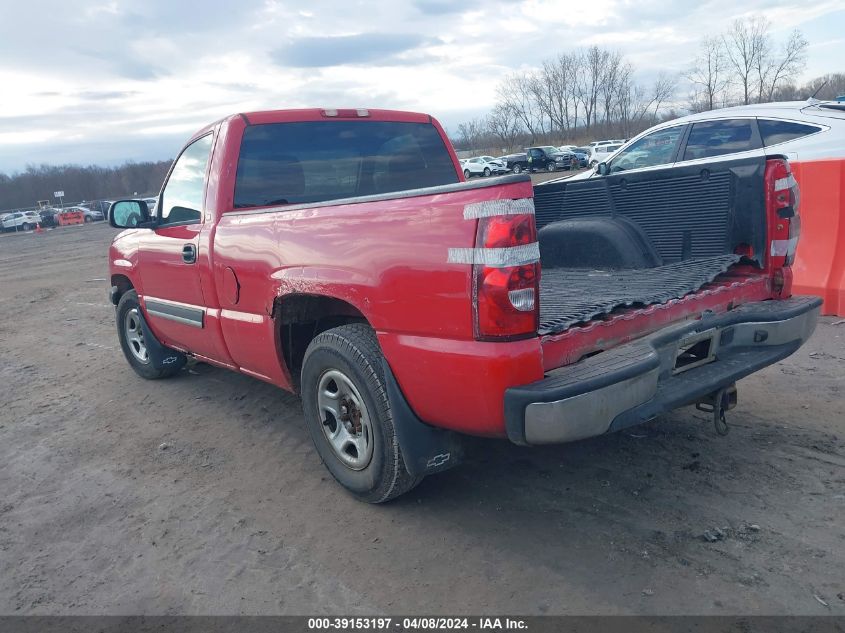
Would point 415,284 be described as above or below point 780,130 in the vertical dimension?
below

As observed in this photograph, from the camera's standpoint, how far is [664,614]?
2533 mm

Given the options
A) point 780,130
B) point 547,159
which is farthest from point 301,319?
point 547,159

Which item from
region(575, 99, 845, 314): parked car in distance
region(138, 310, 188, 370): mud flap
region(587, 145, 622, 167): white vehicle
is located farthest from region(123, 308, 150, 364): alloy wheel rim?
region(587, 145, 622, 167): white vehicle

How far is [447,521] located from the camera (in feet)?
11.0

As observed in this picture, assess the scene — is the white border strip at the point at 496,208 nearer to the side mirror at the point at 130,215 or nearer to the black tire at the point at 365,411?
the black tire at the point at 365,411

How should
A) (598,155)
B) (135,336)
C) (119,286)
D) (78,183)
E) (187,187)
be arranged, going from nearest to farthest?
(187,187), (135,336), (119,286), (598,155), (78,183)

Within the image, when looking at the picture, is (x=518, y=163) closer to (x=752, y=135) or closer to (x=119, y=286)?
(x=752, y=135)

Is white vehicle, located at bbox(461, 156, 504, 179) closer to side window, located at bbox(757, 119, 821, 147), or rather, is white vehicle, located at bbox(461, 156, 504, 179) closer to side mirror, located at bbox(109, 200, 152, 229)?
side window, located at bbox(757, 119, 821, 147)

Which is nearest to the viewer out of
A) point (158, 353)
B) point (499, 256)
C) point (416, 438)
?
point (499, 256)

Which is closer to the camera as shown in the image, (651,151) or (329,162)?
(329,162)

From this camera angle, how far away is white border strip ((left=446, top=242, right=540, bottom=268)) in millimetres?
2564

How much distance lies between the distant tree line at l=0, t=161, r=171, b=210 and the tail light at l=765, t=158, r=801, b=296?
91340mm

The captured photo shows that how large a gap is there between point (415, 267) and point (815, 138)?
21.3 ft

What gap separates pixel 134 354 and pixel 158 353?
54 cm
